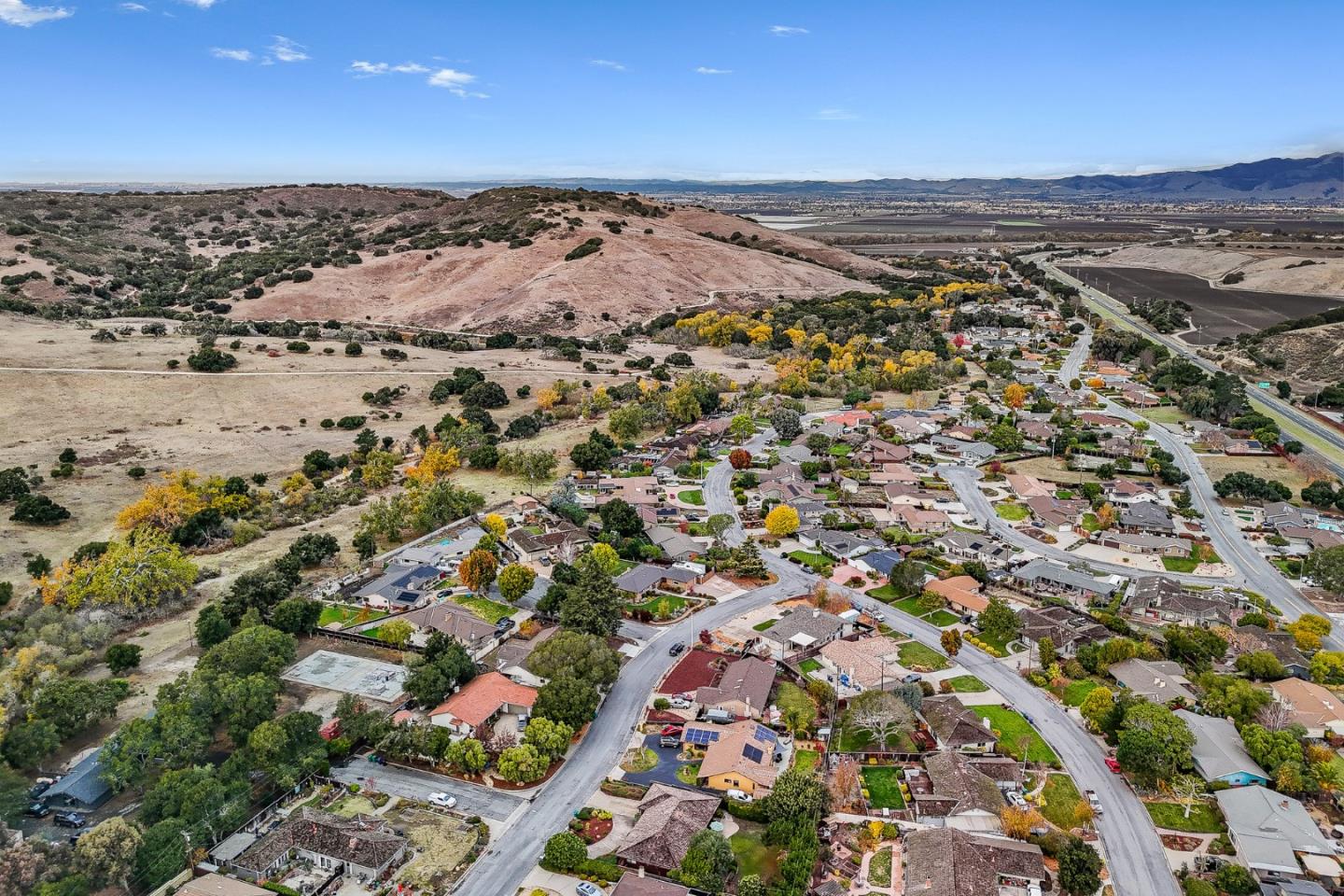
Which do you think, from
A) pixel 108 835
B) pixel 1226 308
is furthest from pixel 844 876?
pixel 1226 308

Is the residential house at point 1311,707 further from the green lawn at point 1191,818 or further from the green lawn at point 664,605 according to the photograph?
the green lawn at point 664,605

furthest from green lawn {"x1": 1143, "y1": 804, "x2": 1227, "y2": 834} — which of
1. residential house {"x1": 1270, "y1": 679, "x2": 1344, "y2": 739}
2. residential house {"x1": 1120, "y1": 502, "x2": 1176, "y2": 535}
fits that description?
residential house {"x1": 1120, "y1": 502, "x2": 1176, "y2": 535}

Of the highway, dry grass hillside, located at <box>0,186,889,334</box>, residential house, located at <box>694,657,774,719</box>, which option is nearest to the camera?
residential house, located at <box>694,657,774,719</box>

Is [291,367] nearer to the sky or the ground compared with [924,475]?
nearer to the sky

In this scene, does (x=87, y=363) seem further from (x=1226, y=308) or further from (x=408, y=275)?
(x=1226, y=308)

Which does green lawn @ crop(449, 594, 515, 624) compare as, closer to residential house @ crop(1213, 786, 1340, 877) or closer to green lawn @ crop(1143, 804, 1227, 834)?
green lawn @ crop(1143, 804, 1227, 834)

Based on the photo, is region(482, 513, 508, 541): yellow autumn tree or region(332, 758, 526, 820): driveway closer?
region(332, 758, 526, 820): driveway
